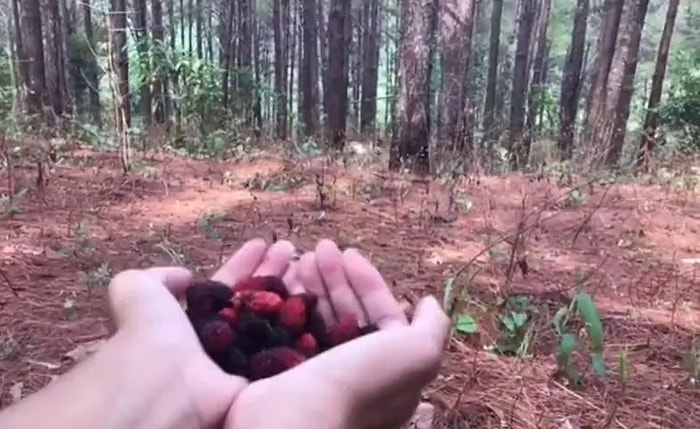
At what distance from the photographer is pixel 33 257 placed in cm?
233

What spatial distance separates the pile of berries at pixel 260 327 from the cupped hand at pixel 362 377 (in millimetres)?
53

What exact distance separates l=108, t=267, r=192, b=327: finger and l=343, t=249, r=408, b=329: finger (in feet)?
0.88

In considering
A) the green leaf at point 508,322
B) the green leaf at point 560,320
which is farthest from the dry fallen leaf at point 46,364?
the green leaf at point 560,320

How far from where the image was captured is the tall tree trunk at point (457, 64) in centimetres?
523

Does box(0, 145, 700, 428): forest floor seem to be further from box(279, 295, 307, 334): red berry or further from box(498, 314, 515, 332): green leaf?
box(279, 295, 307, 334): red berry

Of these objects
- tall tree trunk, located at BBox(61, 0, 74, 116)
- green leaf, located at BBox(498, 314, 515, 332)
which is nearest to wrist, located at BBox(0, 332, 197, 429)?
green leaf, located at BBox(498, 314, 515, 332)

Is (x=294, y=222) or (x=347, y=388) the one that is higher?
(x=347, y=388)

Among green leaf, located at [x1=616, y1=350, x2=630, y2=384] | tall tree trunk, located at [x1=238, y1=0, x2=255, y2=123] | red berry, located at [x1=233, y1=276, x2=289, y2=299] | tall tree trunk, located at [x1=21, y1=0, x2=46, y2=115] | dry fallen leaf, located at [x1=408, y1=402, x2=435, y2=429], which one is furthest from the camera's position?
tall tree trunk, located at [x1=238, y1=0, x2=255, y2=123]

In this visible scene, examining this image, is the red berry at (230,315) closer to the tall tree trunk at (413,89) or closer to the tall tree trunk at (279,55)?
the tall tree trunk at (413,89)

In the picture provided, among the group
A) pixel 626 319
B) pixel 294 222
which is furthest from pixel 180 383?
pixel 294 222

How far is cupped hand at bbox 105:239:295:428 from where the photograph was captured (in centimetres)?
92

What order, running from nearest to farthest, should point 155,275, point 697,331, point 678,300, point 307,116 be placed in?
1. point 155,275
2. point 697,331
3. point 678,300
4. point 307,116

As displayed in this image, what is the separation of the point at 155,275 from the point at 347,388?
1.28 feet

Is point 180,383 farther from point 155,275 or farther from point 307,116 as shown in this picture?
point 307,116
